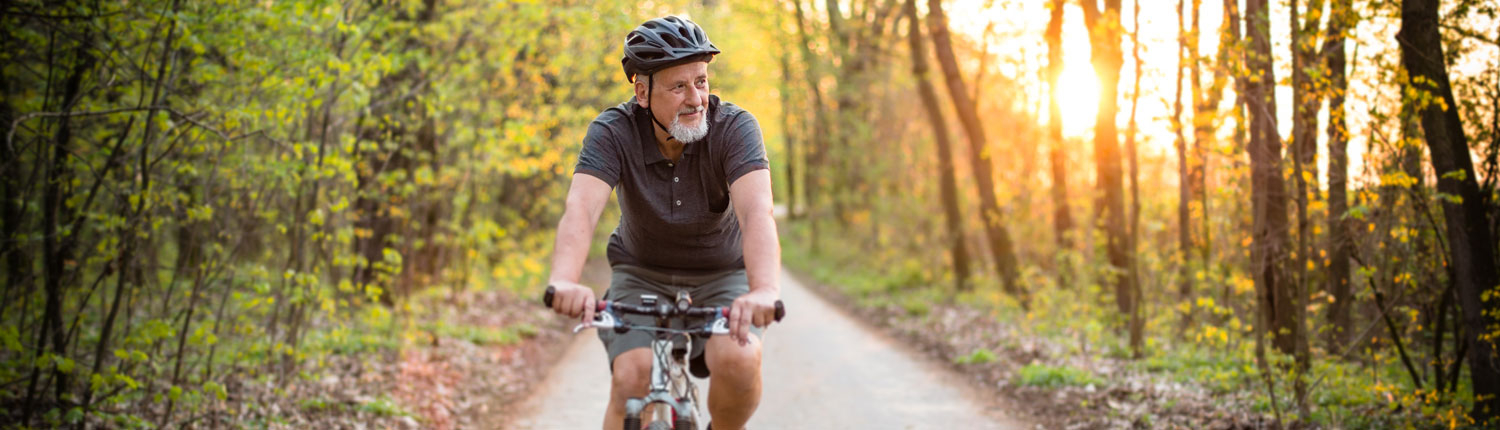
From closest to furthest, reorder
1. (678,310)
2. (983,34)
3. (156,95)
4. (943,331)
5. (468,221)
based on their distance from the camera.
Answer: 1. (678,310)
2. (156,95)
3. (943,331)
4. (468,221)
5. (983,34)

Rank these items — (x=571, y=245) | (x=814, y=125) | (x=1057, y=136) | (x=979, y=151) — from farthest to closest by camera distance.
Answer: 1. (x=814, y=125)
2. (x=979, y=151)
3. (x=1057, y=136)
4. (x=571, y=245)

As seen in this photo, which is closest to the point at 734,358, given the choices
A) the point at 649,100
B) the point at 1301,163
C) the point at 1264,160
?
the point at 649,100

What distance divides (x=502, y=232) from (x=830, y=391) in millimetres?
3159

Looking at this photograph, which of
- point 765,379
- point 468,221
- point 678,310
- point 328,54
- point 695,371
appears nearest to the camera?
point 678,310

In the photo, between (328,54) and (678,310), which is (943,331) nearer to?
(328,54)

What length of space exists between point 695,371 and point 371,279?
817cm

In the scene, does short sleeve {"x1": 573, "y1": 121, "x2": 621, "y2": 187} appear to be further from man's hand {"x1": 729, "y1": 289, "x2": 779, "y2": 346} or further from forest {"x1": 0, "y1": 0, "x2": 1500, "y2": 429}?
forest {"x1": 0, "y1": 0, "x2": 1500, "y2": 429}

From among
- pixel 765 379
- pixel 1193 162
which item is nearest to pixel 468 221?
pixel 765 379

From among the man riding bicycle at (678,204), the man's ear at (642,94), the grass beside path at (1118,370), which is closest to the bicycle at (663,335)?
the man riding bicycle at (678,204)

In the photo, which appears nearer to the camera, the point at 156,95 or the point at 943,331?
the point at 156,95

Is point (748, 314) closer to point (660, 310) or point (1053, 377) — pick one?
point (660, 310)

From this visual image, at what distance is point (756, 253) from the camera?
11.5 ft

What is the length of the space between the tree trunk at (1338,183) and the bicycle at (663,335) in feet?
13.8

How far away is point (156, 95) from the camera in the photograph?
5.42 metres
